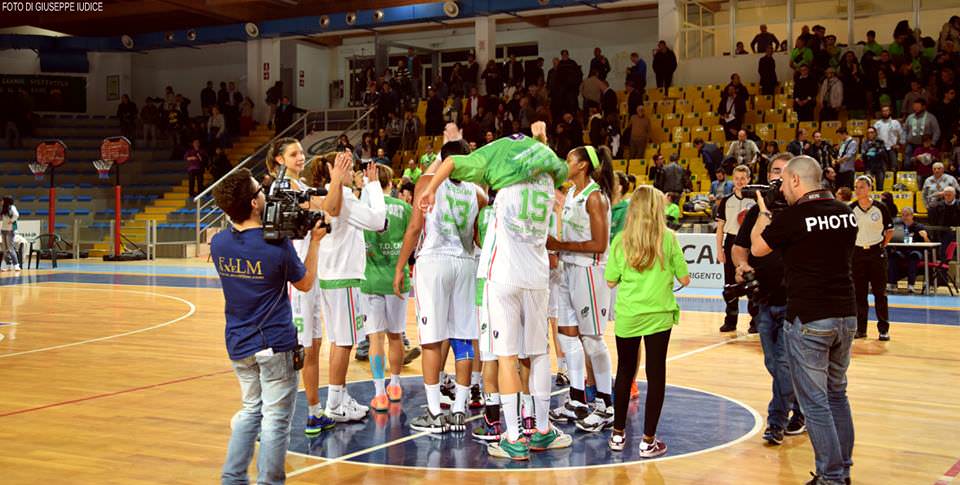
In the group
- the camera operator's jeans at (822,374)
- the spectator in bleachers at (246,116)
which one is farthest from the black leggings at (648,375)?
the spectator in bleachers at (246,116)

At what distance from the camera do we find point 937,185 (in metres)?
16.5

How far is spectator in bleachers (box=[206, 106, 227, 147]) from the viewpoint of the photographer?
30.5 m

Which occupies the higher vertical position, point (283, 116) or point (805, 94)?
point (283, 116)

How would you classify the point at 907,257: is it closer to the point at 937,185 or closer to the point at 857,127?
the point at 937,185

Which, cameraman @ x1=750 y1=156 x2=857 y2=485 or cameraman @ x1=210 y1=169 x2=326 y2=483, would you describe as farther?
cameraman @ x1=750 y1=156 x2=857 y2=485

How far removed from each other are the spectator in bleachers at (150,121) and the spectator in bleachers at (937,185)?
24.6 meters

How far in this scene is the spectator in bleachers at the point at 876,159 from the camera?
18.0 m

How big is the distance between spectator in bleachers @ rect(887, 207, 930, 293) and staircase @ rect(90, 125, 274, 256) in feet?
62.0

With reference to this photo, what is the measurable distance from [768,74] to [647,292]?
1804cm

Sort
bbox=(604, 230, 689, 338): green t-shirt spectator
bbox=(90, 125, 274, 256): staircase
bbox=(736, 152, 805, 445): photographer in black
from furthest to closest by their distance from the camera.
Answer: bbox=(90, 125, 274, 256): staircase, bbox=(736, 152, 805, 445): photographer in black, bbox=(604, 230, 689, 338): green t-shirt spectator

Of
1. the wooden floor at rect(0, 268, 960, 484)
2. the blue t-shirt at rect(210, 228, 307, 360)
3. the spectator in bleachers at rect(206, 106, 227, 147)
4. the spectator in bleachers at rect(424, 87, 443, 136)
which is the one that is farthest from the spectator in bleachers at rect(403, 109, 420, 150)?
the blue t-shirt at rect(210, 228, 307, 360)

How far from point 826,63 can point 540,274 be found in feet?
59.3

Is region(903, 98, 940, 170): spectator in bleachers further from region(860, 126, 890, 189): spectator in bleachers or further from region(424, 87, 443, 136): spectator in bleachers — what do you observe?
region(424, 87, 443, 136): spectator in bleachers

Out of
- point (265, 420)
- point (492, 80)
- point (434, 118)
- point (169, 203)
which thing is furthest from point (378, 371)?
point (169, 203)
